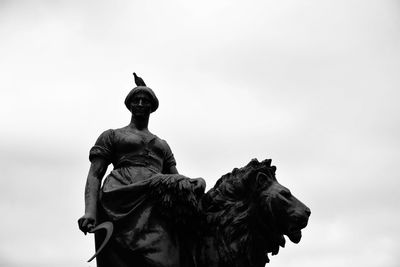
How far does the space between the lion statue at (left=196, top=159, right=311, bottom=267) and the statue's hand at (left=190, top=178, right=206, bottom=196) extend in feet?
0.57

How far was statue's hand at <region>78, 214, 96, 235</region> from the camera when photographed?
8.02 m

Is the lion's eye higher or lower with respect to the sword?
higher

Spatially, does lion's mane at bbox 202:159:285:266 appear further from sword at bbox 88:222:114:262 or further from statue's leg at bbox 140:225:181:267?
sword at bbox 88:222:114:262

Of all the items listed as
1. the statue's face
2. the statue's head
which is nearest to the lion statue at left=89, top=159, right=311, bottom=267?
the statue's face

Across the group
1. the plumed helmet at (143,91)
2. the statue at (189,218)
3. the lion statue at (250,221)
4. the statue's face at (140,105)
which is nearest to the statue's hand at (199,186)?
the statue at (189,218)

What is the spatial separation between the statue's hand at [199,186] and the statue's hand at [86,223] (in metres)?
1.31

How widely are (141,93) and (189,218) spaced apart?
6.82 ft

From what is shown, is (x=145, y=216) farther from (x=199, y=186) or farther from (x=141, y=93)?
(x=141, y=93)

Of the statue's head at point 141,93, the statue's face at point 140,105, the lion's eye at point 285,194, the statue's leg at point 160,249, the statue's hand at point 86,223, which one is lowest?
the statue's leg at point 160,249

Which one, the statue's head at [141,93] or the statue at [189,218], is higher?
the statue's head at [141,93]

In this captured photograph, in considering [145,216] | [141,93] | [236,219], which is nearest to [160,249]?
[145,216]

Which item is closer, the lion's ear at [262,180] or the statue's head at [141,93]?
the lion's ear at [262,180]

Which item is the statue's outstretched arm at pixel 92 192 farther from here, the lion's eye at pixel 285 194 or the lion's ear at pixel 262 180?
the lion's eye at pixel 285 194

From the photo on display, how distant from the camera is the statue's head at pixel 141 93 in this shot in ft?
30.0
